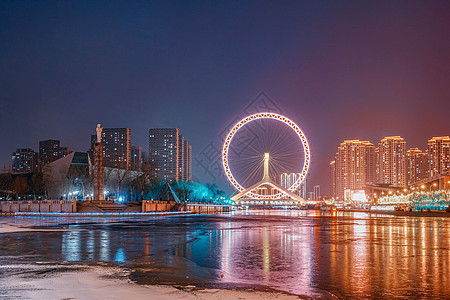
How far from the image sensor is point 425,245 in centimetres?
1952

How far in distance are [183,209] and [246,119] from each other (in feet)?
89.7

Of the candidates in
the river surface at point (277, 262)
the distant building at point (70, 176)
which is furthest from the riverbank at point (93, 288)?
the distant building at point (70, 176)

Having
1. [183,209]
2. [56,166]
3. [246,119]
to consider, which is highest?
[246,119]

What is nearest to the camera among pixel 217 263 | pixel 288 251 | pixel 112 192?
pixel 217 263

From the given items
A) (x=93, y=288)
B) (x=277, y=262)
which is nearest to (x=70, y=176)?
(x=277, y=262)

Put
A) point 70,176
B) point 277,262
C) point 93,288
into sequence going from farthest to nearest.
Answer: point 70,176 → point 277,262 → point 93,288

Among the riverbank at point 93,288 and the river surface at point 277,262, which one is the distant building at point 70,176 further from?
the riverbank at point 93,288

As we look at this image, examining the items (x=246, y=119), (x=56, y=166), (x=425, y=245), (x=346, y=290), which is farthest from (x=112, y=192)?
(x=346, y=290)

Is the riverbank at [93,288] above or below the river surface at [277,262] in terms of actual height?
above

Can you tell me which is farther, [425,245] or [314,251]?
[425,245]

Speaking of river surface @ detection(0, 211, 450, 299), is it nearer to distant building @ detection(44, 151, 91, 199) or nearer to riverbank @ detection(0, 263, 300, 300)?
riverbank @ detection(0, 263, 300, 300)

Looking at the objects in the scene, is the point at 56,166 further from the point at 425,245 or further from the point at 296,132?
the point at 425,245

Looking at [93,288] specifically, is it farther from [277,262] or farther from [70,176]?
[70,176]

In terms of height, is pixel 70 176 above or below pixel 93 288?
above
